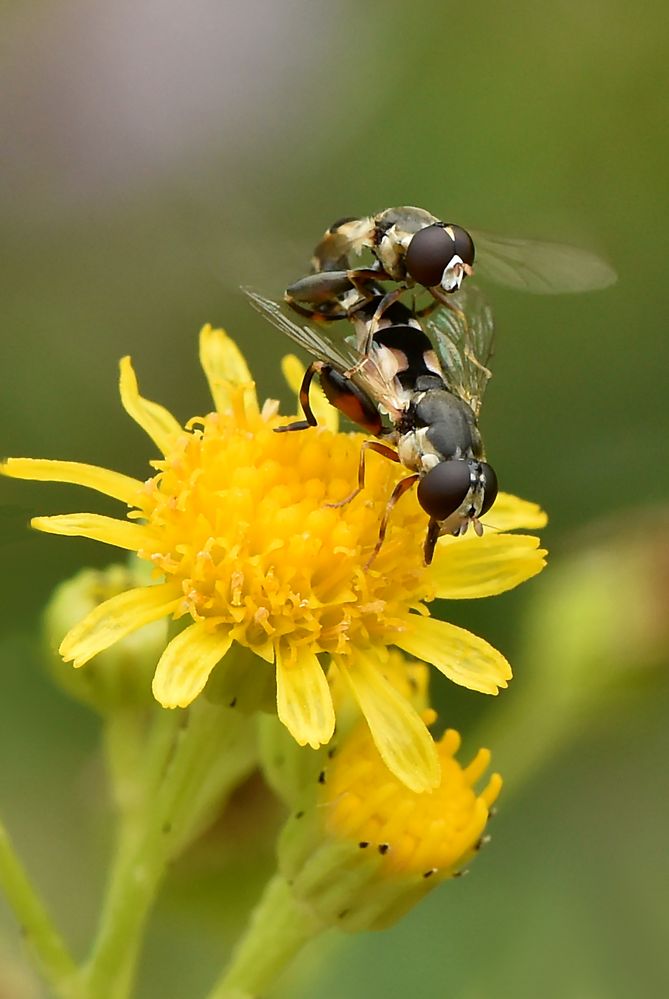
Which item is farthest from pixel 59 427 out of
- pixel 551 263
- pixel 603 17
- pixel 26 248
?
pixel 603 17

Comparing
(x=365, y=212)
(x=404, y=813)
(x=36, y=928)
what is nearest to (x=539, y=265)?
(x=404, y=813)

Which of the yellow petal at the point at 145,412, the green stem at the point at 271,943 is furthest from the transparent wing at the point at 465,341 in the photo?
the green stem at the point at 271,943

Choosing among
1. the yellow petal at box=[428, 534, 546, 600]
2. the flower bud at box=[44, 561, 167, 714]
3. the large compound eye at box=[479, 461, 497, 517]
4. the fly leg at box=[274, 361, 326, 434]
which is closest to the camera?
the large compound eye at box=[479, 461, 497, 517]

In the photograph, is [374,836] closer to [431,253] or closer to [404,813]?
[404,813]

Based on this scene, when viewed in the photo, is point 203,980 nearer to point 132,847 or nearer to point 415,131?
point 132,847

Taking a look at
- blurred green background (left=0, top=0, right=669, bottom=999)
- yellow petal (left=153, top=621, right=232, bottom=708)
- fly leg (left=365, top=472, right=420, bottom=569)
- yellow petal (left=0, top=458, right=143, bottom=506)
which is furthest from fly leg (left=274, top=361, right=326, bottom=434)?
blurred green background (left=0, top=0, right=669, bottom=999)

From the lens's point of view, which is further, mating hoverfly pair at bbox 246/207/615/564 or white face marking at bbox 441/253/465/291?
white face marking at bbox 441/253/465/291

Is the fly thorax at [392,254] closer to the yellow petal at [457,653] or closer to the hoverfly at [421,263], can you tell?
the hoverfly at [421,263]

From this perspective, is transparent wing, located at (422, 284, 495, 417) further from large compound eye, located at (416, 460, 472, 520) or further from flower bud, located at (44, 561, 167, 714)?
flower bud, located at (44, 561, 167, 714)
